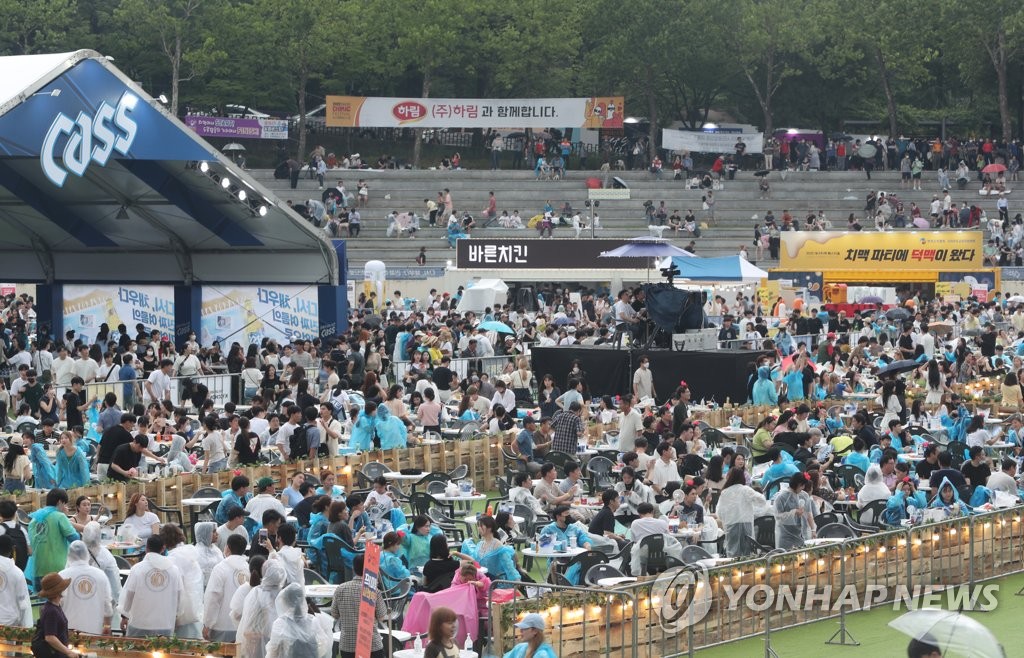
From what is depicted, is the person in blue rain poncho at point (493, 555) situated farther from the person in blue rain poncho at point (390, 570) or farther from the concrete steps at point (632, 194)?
the concrete steps at point (632, 194)

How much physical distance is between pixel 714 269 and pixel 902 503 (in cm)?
2207

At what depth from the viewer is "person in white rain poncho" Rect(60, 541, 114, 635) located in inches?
443

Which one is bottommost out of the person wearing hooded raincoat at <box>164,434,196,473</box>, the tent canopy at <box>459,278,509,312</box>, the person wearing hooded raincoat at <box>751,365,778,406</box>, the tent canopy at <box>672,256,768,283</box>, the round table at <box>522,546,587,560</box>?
the round table at <box>522,546,587,560</box>

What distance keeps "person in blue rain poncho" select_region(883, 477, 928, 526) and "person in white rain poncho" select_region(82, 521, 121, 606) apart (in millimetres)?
7650

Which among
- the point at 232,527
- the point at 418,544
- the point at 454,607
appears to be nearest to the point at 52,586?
the point at 232,527

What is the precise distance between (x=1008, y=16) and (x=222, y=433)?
4874 centimetres

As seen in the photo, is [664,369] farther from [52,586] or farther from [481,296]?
[52,586]

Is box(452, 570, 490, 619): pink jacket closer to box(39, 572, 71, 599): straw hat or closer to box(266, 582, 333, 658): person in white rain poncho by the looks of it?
box(266, 582, 333, 658): person in white rain poncho

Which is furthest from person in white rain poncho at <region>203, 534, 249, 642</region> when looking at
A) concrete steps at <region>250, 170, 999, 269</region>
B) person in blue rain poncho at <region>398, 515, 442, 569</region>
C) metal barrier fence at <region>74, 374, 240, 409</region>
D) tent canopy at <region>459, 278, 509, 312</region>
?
concrete steps at <region>250, 170, 999, 269</region>

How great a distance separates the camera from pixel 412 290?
4400cm

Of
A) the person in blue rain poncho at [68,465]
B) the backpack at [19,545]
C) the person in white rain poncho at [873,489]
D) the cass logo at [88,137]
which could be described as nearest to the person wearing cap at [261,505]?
the backpack at [19,545]

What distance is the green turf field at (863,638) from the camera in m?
13.1

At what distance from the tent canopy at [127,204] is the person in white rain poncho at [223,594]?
42.9 feet

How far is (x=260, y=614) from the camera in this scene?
1067cm
